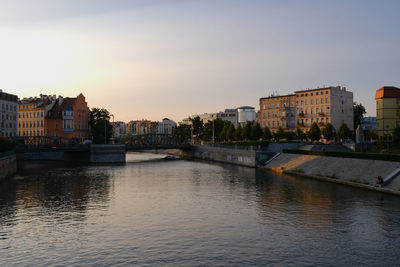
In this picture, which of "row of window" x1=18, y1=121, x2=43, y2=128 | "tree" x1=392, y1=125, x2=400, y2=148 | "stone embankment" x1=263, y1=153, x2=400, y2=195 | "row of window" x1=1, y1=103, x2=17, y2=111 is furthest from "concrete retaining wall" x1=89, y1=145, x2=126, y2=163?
"tree" x1=392, y1=125, x2=400, y2=148

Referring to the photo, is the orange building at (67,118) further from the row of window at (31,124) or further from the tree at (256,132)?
the tree at (256,132)

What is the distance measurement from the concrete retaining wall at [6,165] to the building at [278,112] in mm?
91961

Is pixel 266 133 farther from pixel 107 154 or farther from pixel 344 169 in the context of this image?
pixel 344 169

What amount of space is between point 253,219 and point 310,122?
3964 inches

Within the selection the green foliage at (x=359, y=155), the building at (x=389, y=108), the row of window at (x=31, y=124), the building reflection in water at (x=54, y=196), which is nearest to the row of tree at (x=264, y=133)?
the building at (x=389, y=108)

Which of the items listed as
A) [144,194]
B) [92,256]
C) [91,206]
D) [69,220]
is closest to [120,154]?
[144,194]

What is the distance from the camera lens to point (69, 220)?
34688 millimetres

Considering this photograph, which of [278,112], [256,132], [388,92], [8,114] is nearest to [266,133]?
[256,132]

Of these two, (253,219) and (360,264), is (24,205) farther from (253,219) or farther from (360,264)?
(360,264)

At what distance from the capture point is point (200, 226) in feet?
105

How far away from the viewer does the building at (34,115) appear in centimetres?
13125

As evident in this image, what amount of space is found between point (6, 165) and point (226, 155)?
5938cm

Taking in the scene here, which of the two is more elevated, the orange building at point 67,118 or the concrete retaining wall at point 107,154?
the orange building at point 67,118

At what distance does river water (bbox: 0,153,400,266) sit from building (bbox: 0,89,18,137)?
6377 centimetres
